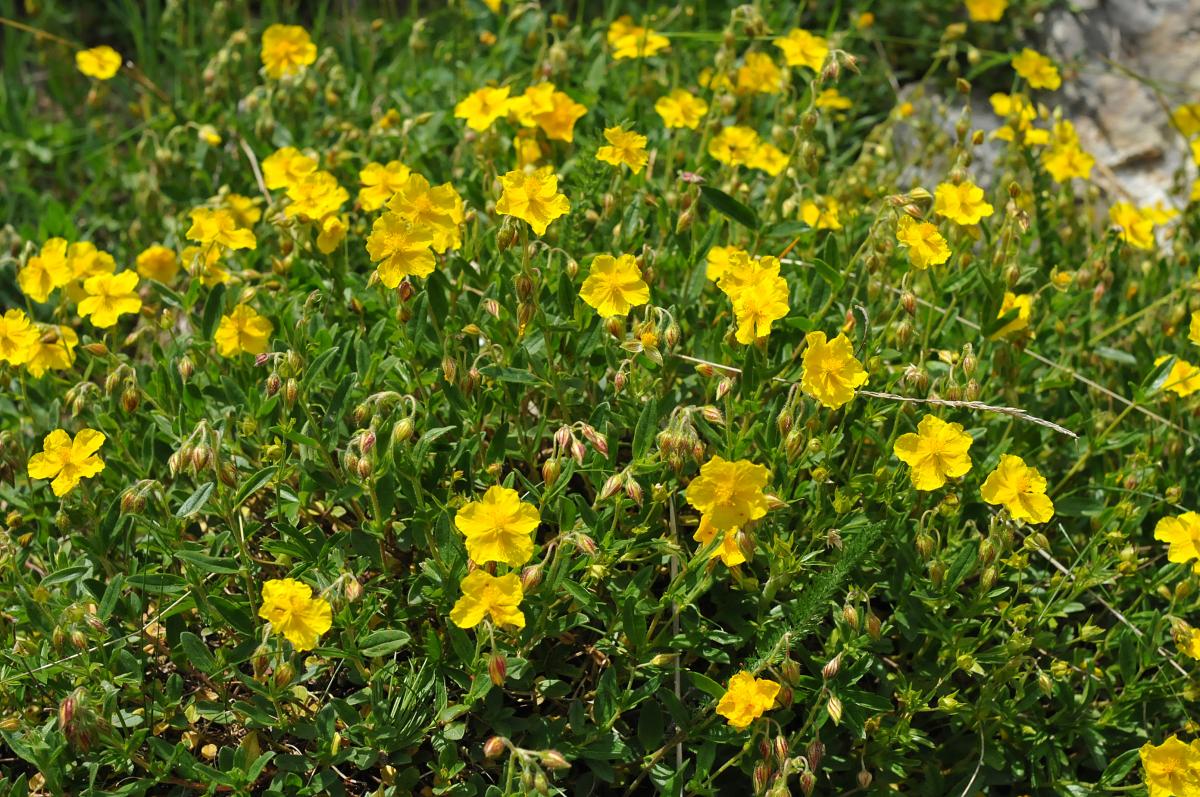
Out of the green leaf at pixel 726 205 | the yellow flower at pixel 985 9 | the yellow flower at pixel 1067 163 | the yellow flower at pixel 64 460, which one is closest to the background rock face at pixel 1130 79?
the yellow flower at pixel 985 9

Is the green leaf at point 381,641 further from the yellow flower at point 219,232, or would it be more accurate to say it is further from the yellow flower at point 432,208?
the yellow flower at point 219,232

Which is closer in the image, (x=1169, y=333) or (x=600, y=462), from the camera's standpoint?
(x=600, y=462)

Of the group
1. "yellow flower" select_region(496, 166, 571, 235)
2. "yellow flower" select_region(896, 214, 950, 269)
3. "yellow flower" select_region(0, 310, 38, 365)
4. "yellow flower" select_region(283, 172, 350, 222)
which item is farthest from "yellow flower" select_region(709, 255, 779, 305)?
"yellow flower" select_region(0, 310, 38, 365)

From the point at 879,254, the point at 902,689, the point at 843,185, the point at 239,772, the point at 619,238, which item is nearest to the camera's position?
the point at 239,772

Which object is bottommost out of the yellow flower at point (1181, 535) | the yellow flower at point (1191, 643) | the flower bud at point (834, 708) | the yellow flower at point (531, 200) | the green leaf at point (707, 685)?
the green leaf at point (707, 685)

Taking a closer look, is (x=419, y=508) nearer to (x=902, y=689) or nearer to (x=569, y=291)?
(x=569, y=291)

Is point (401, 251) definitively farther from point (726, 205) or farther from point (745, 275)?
point (726, 205)

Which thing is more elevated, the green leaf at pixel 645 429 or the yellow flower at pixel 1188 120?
the yellow flower at pixel 1188 120

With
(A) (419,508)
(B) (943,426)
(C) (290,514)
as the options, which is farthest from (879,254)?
(C) (290,514)

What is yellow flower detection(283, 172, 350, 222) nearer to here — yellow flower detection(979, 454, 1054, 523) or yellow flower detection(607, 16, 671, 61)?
yellow flower detection(607, 16, 671, 61)
